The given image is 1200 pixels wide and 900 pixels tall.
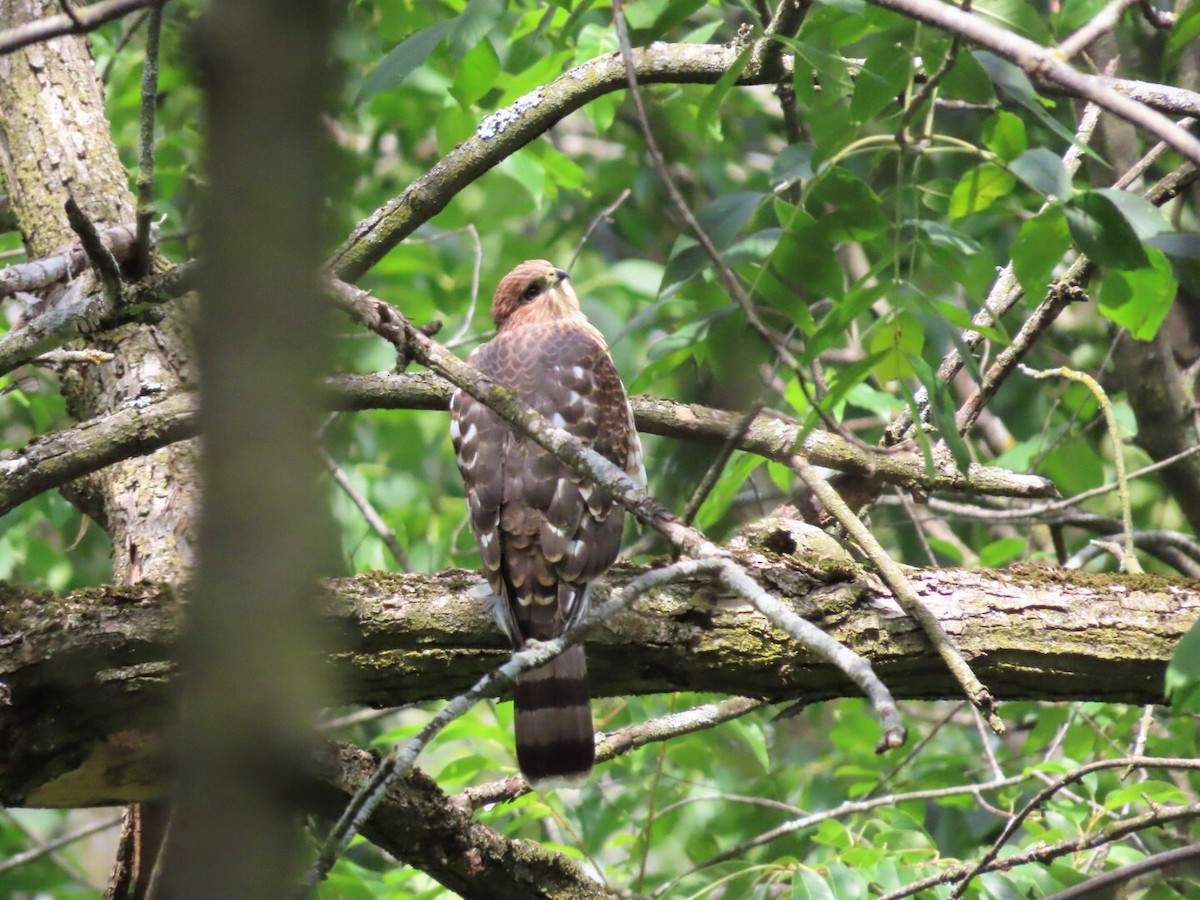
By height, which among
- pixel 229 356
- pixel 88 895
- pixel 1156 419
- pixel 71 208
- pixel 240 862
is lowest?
pixel 88 895

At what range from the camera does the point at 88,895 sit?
4.89m

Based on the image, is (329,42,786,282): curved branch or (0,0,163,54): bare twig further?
(329,42,786,282): curved branch

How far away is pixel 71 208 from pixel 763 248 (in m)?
1.38

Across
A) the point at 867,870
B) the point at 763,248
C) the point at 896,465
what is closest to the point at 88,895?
the point at 867,870

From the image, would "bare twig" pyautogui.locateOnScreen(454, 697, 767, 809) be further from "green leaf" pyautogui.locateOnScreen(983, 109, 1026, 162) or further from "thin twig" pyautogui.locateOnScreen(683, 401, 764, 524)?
"green leaf" pyautogui.locateOnScreen(983, 109, 1026, 162)

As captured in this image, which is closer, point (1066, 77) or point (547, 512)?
point (1066, 77)

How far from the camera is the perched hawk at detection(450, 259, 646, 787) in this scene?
130 inches

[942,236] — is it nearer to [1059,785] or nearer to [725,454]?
[725,454]

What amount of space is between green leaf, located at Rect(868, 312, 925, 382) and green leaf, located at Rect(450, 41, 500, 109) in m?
1.87

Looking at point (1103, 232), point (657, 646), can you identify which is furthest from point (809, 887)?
point (1103, 232)

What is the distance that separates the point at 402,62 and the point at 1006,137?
1510 millimetres

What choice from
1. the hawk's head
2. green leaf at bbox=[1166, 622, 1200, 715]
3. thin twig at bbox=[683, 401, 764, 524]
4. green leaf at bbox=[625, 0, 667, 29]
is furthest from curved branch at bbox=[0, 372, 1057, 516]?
the hawk's head

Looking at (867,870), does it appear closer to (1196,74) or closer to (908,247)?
(908,247)

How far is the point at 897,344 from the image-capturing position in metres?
2.34
